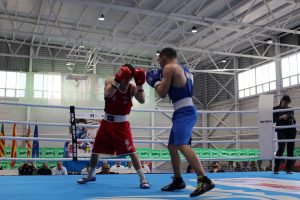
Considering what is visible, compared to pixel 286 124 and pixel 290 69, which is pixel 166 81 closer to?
pixel 286 124

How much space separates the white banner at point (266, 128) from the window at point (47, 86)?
1209 cm

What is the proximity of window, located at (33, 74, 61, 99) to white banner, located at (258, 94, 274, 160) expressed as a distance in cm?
1209

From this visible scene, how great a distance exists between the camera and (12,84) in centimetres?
1645

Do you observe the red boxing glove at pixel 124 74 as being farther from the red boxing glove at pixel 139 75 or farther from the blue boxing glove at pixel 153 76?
the blue boxing glove at pixel 153 76

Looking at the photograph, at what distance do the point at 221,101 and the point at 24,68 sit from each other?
10.5m

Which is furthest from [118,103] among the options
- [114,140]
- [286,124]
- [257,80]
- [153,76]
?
[257,80]

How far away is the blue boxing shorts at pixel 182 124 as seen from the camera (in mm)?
2904

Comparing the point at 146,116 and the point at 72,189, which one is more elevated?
the point at 146,116

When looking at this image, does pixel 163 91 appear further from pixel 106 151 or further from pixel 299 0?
pixel 299 0

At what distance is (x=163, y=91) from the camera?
2859 mm

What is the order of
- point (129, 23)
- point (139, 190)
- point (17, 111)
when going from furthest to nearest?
point (17, 111), point (129, 23), point (139, 190)

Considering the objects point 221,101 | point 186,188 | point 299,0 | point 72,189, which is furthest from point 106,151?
point 221,101

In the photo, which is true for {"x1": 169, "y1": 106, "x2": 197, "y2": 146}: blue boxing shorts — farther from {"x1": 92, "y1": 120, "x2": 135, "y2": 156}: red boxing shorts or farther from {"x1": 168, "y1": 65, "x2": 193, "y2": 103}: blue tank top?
{"x1": 92, "y1": 120, "x2": 135, "y2": 156}: red boxing shorts

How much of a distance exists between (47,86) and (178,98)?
45.3 feet
